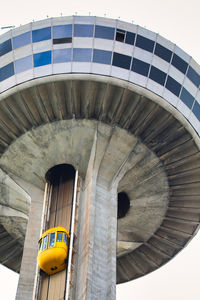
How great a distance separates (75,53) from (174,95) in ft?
20.3

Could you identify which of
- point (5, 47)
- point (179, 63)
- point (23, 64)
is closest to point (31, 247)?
point (23, 64)

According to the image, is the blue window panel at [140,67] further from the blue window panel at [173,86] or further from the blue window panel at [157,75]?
the blue window panel at [173,86]

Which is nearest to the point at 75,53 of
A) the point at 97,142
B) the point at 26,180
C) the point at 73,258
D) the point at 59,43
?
the point at 59,43

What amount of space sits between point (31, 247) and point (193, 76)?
545 inches

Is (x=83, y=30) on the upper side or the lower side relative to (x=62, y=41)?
upper

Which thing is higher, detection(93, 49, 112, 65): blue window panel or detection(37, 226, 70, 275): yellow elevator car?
detection(93, 49, 112, 65): blue window panel

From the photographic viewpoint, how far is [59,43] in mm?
28156

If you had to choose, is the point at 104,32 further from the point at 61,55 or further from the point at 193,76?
the point at 193,76

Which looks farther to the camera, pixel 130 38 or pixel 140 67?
pixel 130 38

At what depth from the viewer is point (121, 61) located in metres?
27.8

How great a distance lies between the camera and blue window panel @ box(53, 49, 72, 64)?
27.7 metres

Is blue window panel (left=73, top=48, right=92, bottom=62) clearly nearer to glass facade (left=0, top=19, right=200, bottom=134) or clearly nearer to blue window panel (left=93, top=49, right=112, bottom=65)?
glass facade (left=0, top=19, right=200, bottom=134)

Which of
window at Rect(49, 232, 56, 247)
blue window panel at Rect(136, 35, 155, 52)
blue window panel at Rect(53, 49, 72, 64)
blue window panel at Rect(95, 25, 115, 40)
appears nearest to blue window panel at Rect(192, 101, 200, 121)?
blue window panel at Rect(136, 35, 155, 52)

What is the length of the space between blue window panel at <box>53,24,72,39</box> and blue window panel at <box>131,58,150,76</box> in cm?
407
